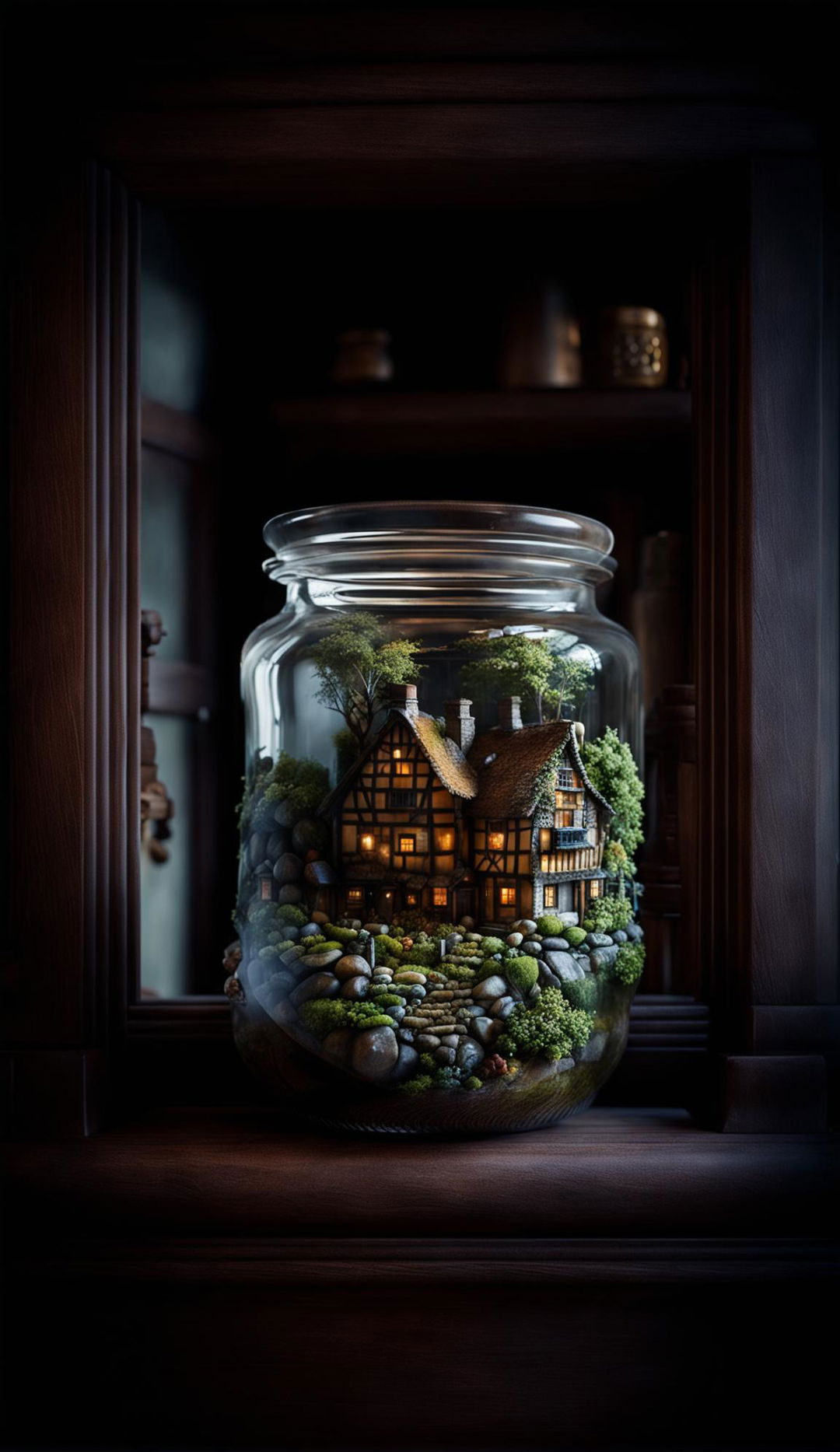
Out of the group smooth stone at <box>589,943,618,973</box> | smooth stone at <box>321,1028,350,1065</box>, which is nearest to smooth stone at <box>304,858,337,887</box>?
smooth stone at <box>321,1028,350,1065</box>

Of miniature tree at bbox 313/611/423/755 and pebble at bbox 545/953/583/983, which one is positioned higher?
miniature tree at bbox 313/611/423/755

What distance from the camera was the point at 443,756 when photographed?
2.77 feet

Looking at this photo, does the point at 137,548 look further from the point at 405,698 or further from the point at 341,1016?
the point at 341,1016

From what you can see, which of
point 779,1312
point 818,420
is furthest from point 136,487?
point 779,1312

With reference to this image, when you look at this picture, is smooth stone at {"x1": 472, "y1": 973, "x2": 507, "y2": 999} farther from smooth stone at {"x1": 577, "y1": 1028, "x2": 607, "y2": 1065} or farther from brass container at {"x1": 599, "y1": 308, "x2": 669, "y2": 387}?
brass container at {"x1": 599, "y1": 308, "x2": 669, "y2": 387}

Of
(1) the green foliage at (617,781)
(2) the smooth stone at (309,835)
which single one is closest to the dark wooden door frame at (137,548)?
(1) the green foliage at (617,781)

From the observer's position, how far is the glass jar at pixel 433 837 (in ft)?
2.70

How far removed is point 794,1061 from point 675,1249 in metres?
0.18

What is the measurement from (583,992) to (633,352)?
Answer: 2.37 feet

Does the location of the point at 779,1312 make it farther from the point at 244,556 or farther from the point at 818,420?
the point at 244,556

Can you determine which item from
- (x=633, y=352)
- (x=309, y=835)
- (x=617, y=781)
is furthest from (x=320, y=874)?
(x=633, y=352)

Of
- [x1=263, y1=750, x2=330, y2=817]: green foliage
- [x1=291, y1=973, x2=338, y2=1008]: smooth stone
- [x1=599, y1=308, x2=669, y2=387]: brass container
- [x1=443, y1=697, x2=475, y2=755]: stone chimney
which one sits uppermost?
[x1=599, y1=308, x2=669, y2=387]: brass container

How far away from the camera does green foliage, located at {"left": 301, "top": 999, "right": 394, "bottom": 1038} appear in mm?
811

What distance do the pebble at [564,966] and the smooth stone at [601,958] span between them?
0.06 ft
